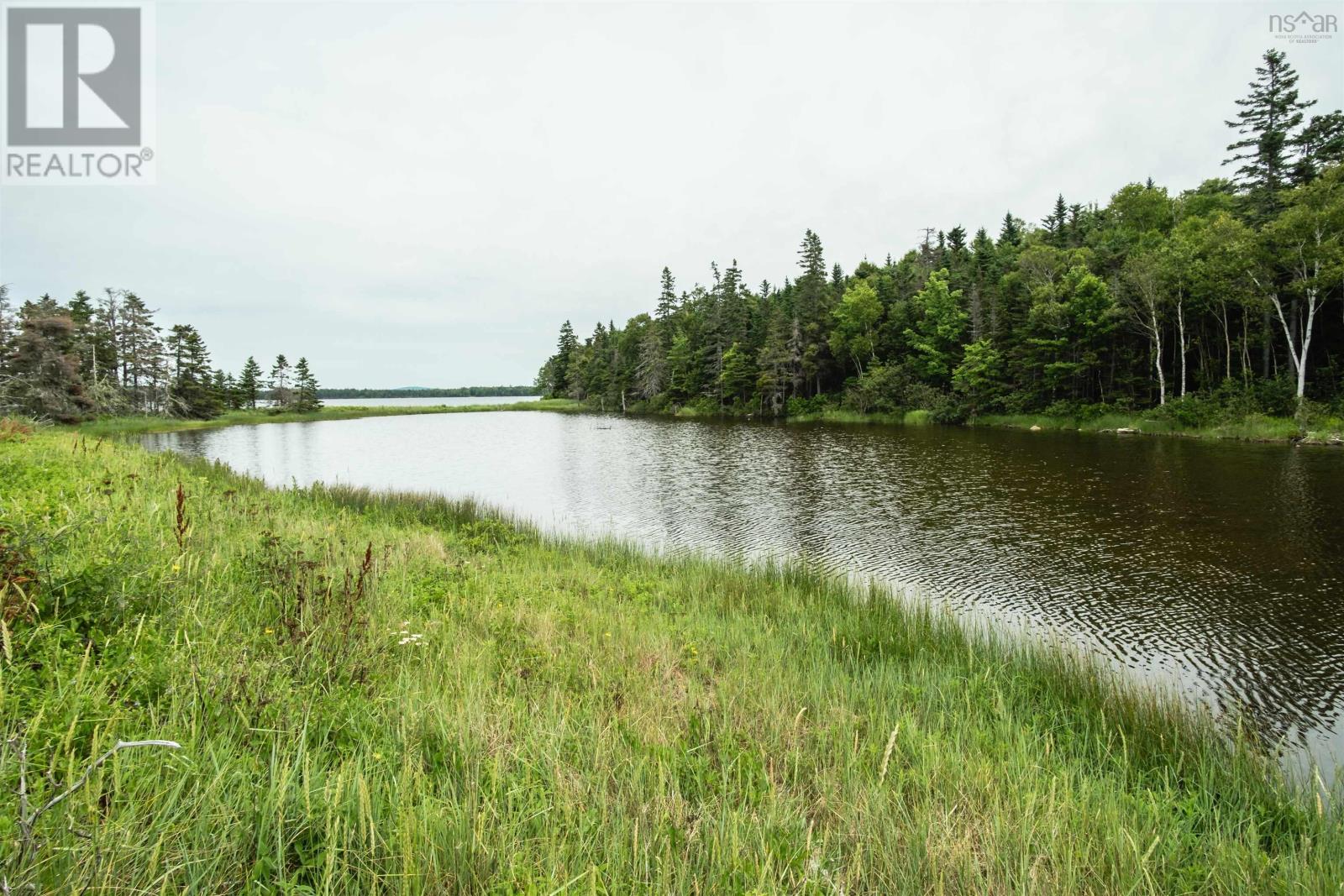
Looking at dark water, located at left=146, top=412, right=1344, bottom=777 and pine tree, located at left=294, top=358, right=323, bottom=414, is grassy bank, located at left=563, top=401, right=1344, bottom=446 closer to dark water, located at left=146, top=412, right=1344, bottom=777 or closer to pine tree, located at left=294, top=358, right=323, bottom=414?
dark water, located at left=146, top=412, right=1344, bottom=777

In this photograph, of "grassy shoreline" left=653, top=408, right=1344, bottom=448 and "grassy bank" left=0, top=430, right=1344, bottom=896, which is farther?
"grassy shoreline" left=653, top=408, right=1344, bottom=448

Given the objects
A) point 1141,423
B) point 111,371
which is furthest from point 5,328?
point 1141,423

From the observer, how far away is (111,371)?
6075 centimetres

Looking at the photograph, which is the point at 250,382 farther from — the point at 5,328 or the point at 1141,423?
the point at 1141,423

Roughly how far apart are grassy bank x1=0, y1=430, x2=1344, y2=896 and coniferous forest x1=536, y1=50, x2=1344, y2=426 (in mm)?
39368

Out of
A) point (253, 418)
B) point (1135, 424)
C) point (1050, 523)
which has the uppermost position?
point (253, 418)

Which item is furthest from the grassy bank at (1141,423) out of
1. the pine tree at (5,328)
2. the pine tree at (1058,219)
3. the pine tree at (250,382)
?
the pine tree at (250,382)

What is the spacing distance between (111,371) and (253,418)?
16498mm

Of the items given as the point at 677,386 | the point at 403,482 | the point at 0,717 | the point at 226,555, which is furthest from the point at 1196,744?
the point at 677,386

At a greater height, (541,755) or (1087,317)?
(1087,317)

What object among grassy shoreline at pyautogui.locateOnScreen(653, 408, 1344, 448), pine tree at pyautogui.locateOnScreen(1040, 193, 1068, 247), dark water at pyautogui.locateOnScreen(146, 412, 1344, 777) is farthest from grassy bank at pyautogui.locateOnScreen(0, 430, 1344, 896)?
pine tree at pyautogui.locateOnScreen(1040, 193, 1068, 247)

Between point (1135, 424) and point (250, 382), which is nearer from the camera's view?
point (1135, 424)

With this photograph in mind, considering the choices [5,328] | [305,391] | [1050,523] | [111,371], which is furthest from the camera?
[305,391]

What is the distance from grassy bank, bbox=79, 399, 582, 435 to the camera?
4694cm
